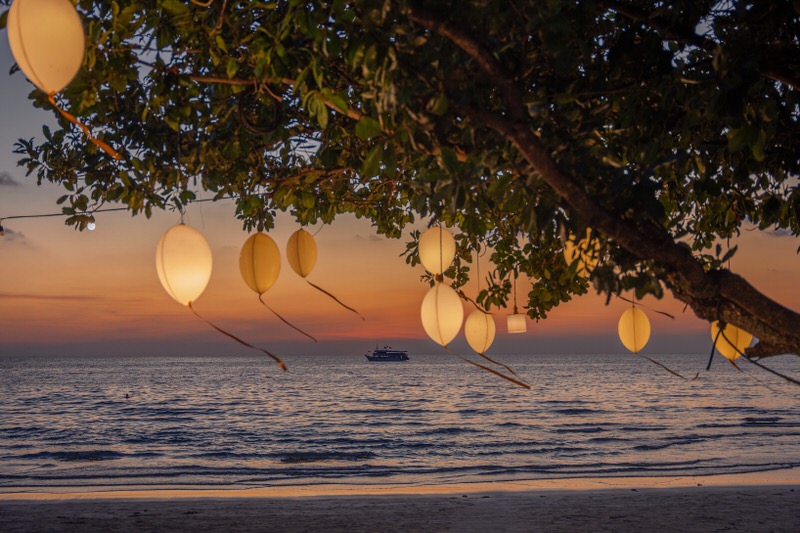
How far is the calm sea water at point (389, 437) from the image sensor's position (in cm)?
1669

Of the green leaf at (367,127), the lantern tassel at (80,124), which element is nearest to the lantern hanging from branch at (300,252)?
the lantern tassel at (80,124)

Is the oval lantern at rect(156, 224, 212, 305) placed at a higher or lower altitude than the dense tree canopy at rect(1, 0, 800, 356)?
lower

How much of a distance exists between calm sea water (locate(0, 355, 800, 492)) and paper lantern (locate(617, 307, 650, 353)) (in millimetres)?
9522

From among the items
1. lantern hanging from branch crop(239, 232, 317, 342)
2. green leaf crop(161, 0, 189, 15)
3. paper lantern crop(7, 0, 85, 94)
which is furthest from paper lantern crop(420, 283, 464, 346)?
paper lantern crop(7, 0, 85, 94)

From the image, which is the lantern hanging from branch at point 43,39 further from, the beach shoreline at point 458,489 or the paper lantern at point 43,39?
the beach shoreline at point 458,489

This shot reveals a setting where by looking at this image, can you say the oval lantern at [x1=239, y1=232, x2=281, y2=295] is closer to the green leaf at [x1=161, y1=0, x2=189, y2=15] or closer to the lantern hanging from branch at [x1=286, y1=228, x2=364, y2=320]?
the lantern hanging from branch at [x1=286, y1=228, x2=364, y2=320]

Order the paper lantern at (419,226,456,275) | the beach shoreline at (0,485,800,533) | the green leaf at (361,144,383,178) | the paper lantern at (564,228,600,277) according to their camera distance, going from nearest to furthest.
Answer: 1. the green leaf at (361,144,383,178)
2. the paper lantern at (564,228,600,277)
3. the paper lantern at (419,226,456,275)
4. the beach shoreline at (0,485,800,533)

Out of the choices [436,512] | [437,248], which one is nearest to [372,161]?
[437,248]

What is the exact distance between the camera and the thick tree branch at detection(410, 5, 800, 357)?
99.5 inches

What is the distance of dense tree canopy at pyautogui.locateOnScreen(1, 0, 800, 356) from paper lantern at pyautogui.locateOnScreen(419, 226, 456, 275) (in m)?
0.62

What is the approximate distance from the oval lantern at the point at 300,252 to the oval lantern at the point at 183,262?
1.04m

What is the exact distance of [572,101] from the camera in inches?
118

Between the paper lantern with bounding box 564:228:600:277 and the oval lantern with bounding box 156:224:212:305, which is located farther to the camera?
the oval lantern with bounding box 156:224:212:305

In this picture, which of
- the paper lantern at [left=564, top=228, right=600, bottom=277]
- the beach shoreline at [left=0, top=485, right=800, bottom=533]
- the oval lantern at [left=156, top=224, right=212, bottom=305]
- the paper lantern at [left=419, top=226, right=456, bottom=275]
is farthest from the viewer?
the beach shoreline at [left=0, top=485, right=800, bottom=533]
